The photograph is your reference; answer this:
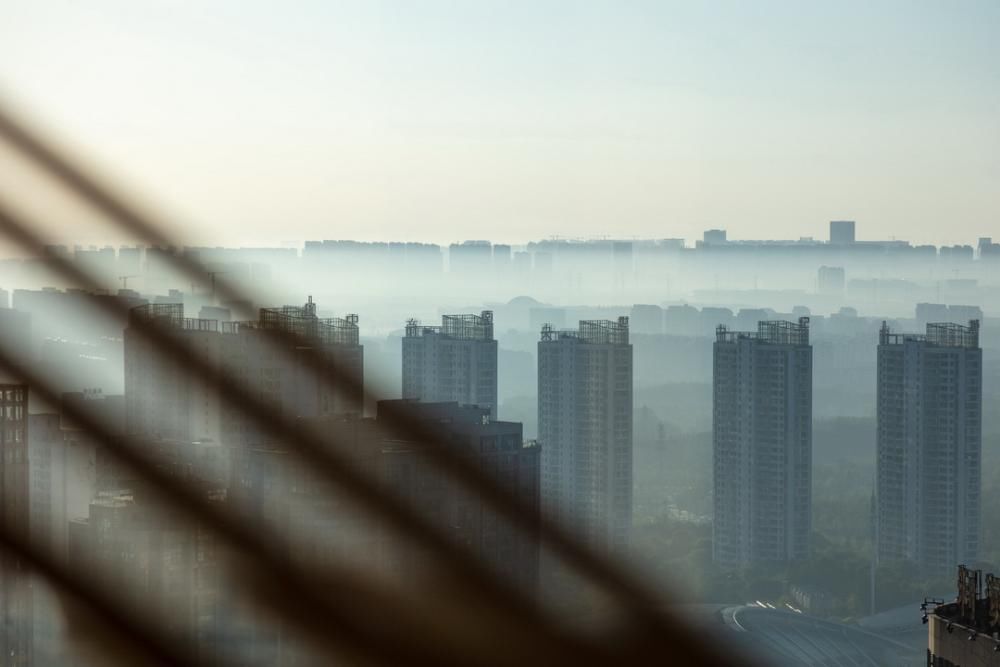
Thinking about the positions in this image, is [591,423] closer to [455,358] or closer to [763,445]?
[455,358]

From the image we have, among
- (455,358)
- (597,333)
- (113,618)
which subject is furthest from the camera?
(597,333)

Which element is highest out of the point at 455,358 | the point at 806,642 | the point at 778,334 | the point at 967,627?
the point at 778,334

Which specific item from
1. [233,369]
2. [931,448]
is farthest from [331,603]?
[931,448]

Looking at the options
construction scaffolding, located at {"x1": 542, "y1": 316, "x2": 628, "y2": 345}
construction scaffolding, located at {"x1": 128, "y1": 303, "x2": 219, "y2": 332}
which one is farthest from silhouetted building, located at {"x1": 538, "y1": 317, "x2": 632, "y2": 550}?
construction scaffolding, located at {"x1": 128, "y1": 303, "x2": 219, "y2": 332}

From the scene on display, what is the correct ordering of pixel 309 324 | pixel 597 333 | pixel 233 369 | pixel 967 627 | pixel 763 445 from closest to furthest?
pixel 967 627, pixel 233 369, pixel 309 324, pixel 597 333, pixel 763 445

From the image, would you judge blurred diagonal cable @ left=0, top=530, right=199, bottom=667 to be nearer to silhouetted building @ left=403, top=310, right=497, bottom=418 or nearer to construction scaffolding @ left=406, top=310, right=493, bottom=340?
silhouetted building @ left=403, top=310, right=497, bottom=418

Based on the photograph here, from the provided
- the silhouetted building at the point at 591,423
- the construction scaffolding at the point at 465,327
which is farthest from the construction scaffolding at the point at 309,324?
the silhouetted building at the point at 591,423
